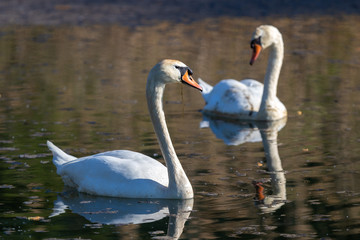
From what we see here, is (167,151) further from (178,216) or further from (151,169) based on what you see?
(178,216)

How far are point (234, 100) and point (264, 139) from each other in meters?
1.96

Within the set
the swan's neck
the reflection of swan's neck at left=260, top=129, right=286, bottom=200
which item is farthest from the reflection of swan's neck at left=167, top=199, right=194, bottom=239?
the reflection of swan's neck at left=260, top=129, right=286, bottom=200

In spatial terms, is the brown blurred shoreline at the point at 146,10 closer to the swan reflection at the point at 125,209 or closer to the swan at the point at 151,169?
the swan at the point at 151,169

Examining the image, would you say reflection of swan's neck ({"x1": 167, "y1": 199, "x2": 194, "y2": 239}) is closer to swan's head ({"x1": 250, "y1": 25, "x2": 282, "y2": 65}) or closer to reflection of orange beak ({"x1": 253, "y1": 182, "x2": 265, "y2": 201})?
reflection of orange beak ({"x1": 253, "y1": 182, "x2": 265, "y2": 201})

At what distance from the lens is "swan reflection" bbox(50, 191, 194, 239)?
742cm

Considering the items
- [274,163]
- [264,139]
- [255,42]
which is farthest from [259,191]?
[255,42]

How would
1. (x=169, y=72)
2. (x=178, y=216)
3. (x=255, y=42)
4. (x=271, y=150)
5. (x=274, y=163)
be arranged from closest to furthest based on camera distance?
(x=178, y=216), (x=169, y=72), (x=274, y=163), (x=271, y=150), (x=255, y=42)

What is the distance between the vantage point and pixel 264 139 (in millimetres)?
11195

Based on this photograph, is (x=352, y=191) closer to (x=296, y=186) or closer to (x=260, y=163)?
(x=296, y=186)

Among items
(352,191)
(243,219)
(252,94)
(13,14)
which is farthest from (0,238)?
(13,14)

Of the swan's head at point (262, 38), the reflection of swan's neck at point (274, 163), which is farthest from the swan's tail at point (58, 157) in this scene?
the swan's head at point (262, 38)

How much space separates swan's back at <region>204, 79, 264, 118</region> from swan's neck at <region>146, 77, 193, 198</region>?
15.7 feet

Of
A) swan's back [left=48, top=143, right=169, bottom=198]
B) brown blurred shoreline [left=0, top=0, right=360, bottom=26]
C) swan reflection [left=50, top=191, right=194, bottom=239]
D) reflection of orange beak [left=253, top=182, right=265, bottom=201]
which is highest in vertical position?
brown blurred shoreline [left=0, top=0, right=360, bottom=26]

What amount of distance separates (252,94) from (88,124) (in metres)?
2.96
